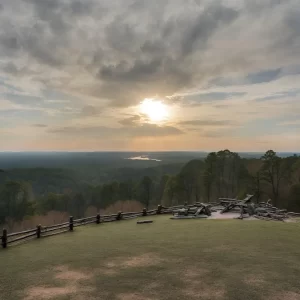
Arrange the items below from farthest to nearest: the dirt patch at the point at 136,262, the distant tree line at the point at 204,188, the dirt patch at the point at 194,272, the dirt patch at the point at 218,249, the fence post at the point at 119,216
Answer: the distant tree line at the point at 204,188
the fence post at the point at 119,216
the dirt patch at the point at 218,249
the dirt patch at the point at 136,262
the dirt patch at the point at 194,272

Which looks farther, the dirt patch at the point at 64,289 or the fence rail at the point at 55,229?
the fence rail at the point at 55,229

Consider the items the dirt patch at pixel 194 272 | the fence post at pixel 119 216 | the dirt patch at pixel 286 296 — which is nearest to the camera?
the dirt patch at pixel 286 296

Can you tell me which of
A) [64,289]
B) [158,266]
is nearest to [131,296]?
[64,289]

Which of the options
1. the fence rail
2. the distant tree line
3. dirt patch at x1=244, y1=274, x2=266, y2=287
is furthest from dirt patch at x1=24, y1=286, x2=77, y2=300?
the distant tree line

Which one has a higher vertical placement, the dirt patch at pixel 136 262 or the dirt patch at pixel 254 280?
the dirt patch at pixel 254 280

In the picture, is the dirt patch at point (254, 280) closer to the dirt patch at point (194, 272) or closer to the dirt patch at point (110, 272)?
the dirt patch at point (194, 272)

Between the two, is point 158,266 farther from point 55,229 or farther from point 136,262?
point 55,229

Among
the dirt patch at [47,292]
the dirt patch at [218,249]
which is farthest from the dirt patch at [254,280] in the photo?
the dirt patch at [47,292]

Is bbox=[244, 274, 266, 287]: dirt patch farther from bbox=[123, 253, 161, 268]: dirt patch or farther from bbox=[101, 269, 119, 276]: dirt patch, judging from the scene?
bbox=[101, 269, 119, 276]: dirt patch
